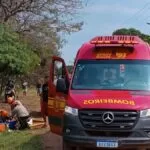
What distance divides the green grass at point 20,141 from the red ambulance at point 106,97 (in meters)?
1.22

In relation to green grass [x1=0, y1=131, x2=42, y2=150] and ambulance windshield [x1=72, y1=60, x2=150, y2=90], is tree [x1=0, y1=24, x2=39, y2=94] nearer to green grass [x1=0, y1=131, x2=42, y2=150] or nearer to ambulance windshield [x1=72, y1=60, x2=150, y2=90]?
green grass [x1=0, y1=131, x2=42, y2=150]

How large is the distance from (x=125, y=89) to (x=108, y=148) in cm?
146

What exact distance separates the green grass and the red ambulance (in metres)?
1.22

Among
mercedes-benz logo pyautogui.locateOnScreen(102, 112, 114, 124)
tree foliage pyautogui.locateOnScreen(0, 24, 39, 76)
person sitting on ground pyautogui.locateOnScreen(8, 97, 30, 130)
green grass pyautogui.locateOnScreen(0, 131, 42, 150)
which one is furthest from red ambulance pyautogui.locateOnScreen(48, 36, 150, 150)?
tree foliage pyautogui.locateOnScreen(0, 24, 39, 76)

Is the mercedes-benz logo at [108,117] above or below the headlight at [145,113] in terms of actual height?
below

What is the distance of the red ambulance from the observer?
10.6 m

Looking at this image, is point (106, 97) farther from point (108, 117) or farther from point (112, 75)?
point (112, 75)

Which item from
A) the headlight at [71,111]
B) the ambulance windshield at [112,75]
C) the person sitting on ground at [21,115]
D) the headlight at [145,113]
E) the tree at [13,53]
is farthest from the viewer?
the tree at [13,53]

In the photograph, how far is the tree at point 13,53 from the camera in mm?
28031

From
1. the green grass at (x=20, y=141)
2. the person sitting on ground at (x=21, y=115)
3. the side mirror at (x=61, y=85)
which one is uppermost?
the side mirror at (x=61, y=85)

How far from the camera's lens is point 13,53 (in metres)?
29.3

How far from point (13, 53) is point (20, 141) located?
15021 millimetres

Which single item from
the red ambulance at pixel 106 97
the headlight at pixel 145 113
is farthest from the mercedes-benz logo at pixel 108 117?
the headlight at pixel 145 113

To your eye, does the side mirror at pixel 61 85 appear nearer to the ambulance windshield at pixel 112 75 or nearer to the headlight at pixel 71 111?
the ambulance windshield at pixel 112 75
